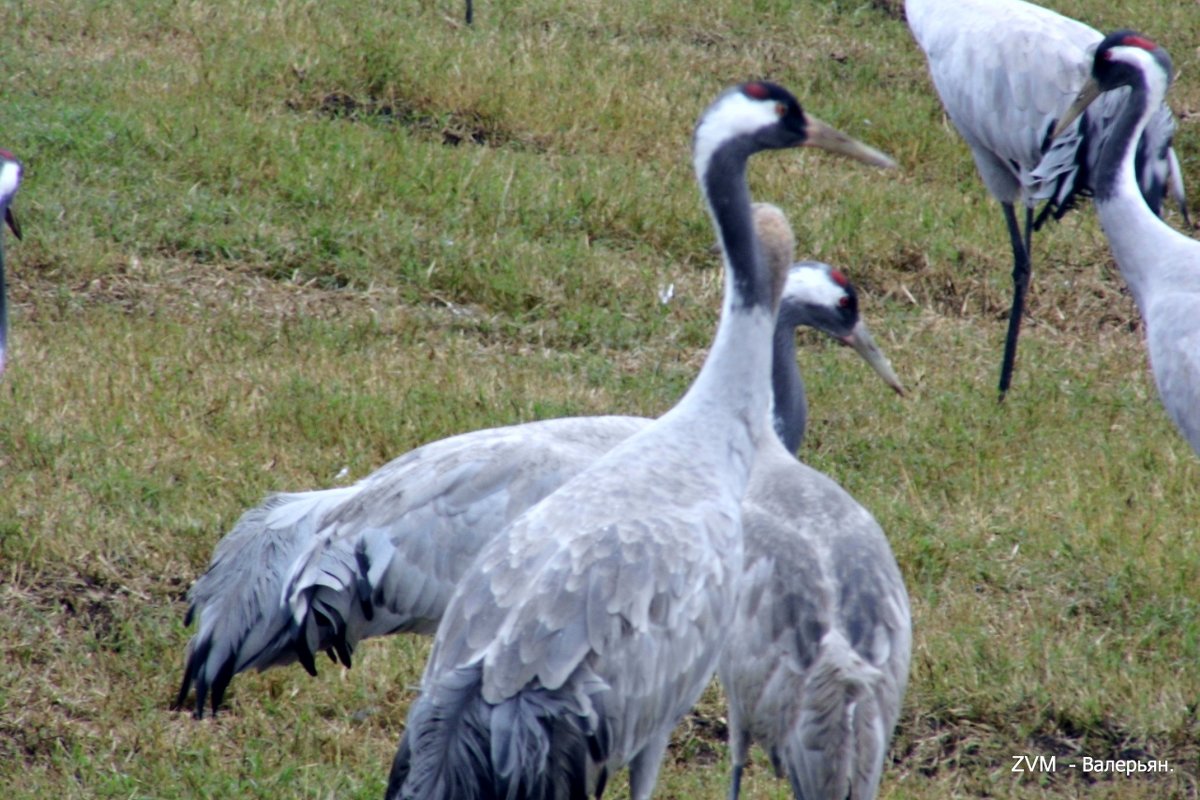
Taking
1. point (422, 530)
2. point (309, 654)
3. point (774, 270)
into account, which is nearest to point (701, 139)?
point (774, 270)

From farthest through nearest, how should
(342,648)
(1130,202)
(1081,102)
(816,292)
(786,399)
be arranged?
(1081,102), (1130,202), (816,292), (786,399), (342,648)

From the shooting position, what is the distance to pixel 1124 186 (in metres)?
5.03

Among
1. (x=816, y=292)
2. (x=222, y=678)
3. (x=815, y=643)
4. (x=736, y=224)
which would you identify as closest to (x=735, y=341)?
(x=736, y=224)

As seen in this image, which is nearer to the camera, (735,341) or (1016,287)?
(735,341)

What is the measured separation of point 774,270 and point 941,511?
173cm

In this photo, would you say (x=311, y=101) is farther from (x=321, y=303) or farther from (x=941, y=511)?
(x=941, y=511)

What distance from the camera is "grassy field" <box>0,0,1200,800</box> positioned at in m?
4.20

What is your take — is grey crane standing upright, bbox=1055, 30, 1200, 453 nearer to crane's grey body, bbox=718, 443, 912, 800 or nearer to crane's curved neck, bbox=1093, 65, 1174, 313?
crane's curved neck, bbox=1093, 65, 1174, 313

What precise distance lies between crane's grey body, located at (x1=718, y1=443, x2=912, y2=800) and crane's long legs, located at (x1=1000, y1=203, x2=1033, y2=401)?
2682mm

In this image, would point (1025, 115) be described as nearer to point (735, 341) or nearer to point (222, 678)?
point (735, 341)

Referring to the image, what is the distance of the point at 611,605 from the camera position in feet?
10.3

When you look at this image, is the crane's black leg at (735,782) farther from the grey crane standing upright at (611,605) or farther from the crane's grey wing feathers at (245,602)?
the crane's grey wing feathers at (245,602)

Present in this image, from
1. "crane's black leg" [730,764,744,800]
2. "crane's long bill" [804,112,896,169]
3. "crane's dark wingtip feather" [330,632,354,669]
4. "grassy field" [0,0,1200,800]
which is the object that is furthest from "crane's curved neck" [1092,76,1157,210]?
"crane's dark wingtip feather" [330,632,354,669]

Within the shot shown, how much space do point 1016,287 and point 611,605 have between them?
385cm
